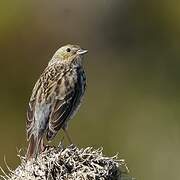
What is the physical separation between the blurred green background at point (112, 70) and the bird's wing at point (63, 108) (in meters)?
6.07

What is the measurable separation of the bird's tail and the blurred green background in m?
6.75

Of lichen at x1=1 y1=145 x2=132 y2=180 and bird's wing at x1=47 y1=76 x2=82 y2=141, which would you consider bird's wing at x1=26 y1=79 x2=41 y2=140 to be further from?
lichen at x1=1 y1=145 x2=132 y2=180

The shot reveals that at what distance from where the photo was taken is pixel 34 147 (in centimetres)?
1240

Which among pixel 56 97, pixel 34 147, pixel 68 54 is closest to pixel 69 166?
pixel 34 147

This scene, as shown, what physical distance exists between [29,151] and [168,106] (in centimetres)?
1291

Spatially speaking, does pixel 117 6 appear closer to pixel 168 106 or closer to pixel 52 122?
pixel 168 106

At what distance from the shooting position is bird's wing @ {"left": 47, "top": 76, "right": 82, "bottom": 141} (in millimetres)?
12878

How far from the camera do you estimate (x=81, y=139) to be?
22344mm

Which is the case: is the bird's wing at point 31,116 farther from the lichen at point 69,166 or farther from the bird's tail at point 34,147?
the lichen at point 69,166

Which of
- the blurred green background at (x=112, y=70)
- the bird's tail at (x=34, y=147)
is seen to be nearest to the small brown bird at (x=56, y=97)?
the bird's tail at (x=34, y=147)

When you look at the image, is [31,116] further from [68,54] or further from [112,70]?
[112,70]

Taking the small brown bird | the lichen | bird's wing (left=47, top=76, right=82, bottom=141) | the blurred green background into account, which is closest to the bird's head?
the small brown bird

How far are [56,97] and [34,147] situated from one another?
104 centimetres

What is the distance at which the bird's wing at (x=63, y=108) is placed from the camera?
1288cm
